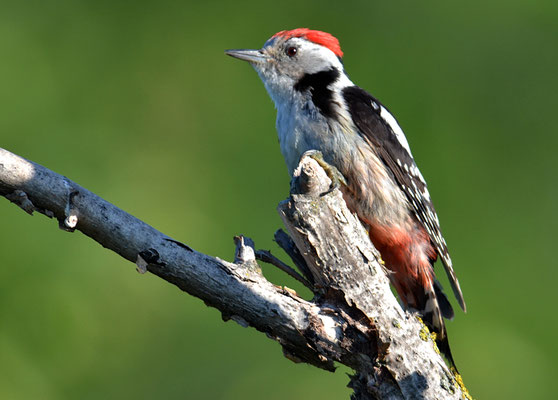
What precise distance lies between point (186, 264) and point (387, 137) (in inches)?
59.6

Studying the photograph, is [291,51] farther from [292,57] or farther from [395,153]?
[395,153]

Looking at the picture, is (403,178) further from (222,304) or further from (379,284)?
(222,304)

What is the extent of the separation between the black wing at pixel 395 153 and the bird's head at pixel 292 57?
0.26 meters

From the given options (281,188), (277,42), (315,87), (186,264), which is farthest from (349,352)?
(281,188)

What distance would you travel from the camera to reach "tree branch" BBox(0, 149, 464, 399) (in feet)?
6.10

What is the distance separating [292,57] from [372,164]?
2.73ft

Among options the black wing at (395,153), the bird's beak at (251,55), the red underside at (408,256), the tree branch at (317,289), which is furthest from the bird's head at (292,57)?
the tree branch at (317,289)

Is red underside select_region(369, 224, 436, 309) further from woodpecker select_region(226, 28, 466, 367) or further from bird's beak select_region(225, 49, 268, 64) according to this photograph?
bird's beak select_region(225, 49, 268, 64)

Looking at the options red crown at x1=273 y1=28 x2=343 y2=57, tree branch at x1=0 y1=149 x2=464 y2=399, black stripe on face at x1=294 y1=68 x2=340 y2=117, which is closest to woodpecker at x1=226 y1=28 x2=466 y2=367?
black stripe on face at x1=294 y1=68 x2=340 y2=117

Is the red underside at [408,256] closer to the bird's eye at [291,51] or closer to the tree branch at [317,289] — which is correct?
the tree branch at [317,289]

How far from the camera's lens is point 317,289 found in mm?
2189

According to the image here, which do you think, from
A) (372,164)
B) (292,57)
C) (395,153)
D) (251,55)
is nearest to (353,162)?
(372,164)

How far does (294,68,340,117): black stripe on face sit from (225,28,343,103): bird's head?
3 cm

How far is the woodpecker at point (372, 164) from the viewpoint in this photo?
2902 mm
